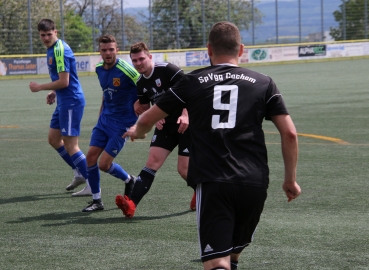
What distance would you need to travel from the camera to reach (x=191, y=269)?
5.29 m

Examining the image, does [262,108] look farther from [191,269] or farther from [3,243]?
[3,243]

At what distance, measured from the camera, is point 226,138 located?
12.9 feet

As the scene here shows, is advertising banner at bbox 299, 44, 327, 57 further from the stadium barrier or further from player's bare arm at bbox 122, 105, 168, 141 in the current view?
player's bare arm at bbox 122, 105, 168, 141

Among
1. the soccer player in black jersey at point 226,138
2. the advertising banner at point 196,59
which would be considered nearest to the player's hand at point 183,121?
the soccer player in black jersey at point 226,138

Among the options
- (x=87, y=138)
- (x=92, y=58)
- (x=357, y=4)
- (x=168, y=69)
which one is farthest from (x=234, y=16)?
(x=168, y=69)

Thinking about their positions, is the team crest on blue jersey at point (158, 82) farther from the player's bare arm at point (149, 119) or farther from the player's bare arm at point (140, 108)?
the player's bare arm at point (149, 119)

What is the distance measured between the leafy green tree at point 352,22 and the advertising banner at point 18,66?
23616 mm

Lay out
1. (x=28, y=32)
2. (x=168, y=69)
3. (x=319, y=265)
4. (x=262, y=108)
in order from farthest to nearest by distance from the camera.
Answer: (x=28, y=32), (x=168, y=69), (x=319, y=265), (x=262, y=108)

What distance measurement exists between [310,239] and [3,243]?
265 centimetres

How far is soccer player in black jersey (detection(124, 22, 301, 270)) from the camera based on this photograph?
3.89m

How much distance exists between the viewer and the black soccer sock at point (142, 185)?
23.6 ft

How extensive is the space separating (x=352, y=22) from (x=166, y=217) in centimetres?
4639

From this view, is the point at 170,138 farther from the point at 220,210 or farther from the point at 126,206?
the point at 220,210

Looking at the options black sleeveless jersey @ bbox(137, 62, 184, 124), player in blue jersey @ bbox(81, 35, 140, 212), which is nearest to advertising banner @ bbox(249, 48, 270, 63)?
player in blue jersey @ bbox(81, 35, 140, 212)
